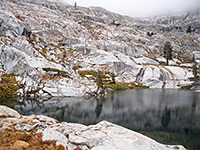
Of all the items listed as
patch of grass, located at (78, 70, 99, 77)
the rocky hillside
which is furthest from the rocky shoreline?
patch of grass, located at (78, 70, 99, 77)

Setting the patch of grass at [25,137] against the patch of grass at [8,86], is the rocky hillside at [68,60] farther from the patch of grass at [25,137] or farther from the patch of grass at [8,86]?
the patch of grass at [25,137]

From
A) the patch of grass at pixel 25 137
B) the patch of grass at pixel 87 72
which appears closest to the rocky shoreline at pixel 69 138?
the patch of grass at pixel 25 137

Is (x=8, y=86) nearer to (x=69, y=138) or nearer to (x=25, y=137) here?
(x=25, y=137)

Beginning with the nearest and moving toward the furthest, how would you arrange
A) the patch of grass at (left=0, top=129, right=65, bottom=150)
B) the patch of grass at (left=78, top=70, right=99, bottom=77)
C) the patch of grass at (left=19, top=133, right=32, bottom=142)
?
the patch of grass at (left=0, top=129, right=65, bottom=150), the patch of grass at (left=19, top=133, right=32, bottom=142), the patch of grass at (left=78, top=70, right=99, bottom=77)

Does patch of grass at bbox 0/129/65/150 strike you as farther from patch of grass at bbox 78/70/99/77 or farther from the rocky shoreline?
patch of grass at bbox 78/70/99/77

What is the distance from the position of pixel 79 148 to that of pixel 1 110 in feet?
49.0

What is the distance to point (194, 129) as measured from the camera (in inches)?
952

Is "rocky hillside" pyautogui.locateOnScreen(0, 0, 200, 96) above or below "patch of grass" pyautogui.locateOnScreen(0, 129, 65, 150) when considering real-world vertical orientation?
above

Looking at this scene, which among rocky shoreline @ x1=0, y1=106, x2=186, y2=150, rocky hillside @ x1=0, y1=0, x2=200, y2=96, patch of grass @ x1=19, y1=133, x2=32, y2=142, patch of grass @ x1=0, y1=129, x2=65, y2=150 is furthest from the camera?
rocky hillside @ x1=0, y1=0, x2=200, y2=96

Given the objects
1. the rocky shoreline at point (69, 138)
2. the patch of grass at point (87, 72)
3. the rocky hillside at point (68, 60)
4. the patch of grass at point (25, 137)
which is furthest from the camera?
the patch of grass at point (87, 72)

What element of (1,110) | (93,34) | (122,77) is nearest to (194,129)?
(1,110)

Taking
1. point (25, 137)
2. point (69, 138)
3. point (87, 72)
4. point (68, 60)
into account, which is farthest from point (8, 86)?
point (69, 138)

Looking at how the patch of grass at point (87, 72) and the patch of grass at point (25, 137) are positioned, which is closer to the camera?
the patch of grass at point (25, 137)

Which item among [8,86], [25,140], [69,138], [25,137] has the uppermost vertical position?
[25,137]
